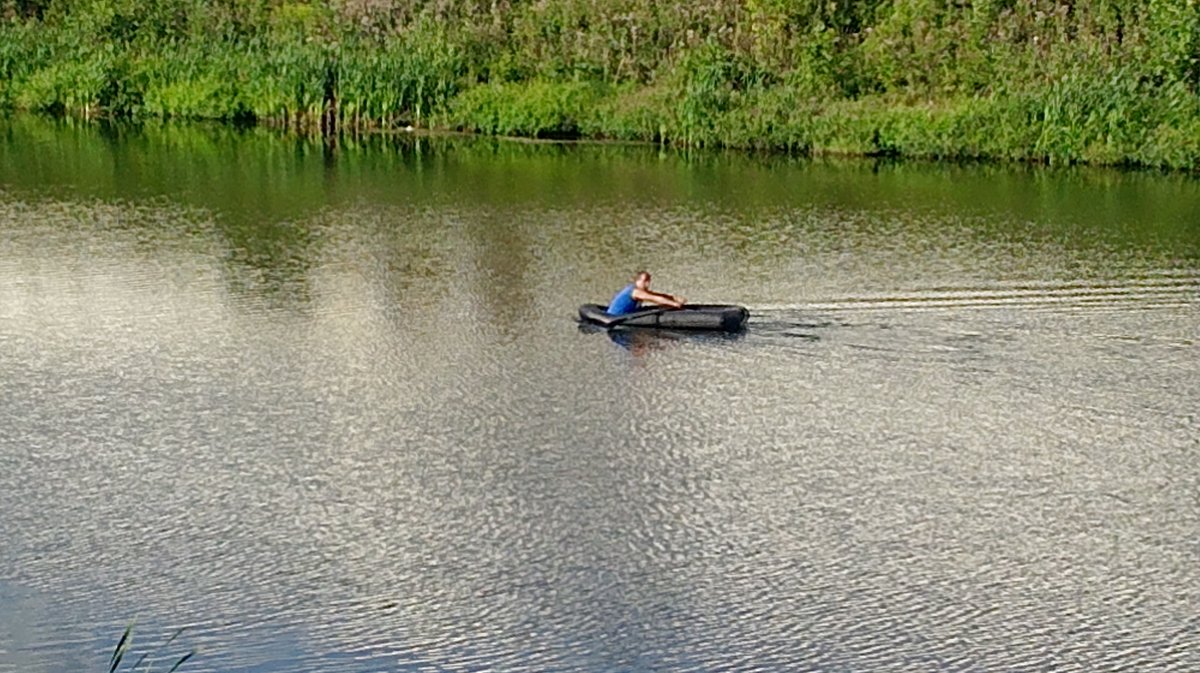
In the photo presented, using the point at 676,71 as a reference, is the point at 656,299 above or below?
below

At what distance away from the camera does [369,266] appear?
2614 cm

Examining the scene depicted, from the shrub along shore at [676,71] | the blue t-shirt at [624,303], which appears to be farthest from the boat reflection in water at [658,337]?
the shrub along shore at [676,71]

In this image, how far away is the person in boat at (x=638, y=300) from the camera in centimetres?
2197

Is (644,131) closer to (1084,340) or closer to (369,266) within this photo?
(369,266)

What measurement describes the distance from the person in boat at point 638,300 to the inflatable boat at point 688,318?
0.09m

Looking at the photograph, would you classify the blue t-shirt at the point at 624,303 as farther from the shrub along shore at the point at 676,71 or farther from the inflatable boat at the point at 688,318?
the shrub along shore at the point at 676,71

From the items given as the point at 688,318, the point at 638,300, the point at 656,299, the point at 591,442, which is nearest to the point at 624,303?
the point at 638,300

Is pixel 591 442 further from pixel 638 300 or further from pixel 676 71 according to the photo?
pixel 676 71

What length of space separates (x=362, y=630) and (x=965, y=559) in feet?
15.3

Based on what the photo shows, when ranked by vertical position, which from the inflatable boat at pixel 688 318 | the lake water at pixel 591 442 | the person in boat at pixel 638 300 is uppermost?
the person in boat at pixel 638 300

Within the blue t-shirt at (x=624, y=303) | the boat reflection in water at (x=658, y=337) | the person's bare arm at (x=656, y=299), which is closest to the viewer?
the boat reflection in water at (x=658, y=337)

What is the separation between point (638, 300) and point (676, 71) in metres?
23.6

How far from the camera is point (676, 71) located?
45.0 meters

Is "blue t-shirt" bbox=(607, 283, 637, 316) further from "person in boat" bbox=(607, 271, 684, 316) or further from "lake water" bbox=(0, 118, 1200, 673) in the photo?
"lake water" bbox=(0, 118, 1200, 673)
